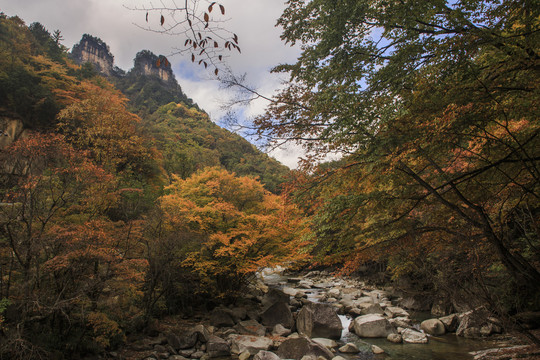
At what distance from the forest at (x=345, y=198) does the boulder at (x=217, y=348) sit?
259 cm

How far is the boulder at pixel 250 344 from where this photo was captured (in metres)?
9.11

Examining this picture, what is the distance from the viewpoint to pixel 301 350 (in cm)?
854

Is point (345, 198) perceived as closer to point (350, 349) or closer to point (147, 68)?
point (350, 349)

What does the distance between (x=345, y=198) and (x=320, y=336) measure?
7.54 metres

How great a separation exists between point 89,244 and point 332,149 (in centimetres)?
Answer: 656

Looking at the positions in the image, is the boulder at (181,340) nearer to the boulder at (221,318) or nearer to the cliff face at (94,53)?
the boulder at (221,318)

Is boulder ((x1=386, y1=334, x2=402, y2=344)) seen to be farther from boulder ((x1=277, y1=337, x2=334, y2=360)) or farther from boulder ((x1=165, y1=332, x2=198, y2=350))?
boulder ((x1=165, y1=332, x2=198, y2=350))

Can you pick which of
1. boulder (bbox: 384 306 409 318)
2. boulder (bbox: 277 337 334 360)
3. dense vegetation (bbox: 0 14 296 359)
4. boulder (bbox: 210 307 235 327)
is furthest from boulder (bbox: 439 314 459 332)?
boulder (bbox: 210 307 235 327)

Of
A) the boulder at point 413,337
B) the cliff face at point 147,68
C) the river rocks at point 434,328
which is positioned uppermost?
the cliff face at point 147,68

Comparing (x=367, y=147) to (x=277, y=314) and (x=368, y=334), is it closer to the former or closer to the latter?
(x=368, y=334)

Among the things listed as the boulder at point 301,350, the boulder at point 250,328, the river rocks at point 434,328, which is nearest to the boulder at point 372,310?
the river rocks at point 434,328

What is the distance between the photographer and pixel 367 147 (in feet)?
16.5

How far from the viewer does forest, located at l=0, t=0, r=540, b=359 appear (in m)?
4.16

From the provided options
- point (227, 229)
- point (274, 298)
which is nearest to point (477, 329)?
point (274, 298)
